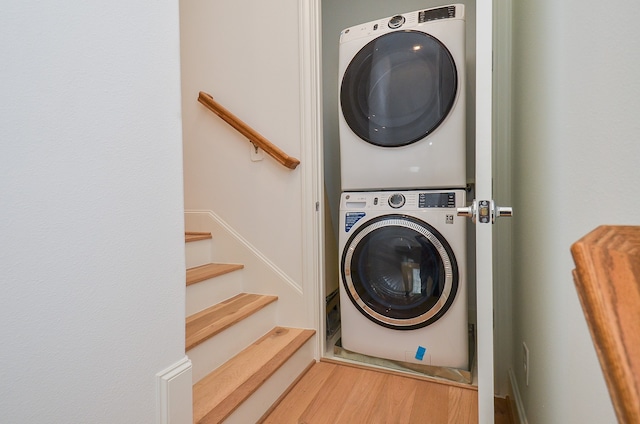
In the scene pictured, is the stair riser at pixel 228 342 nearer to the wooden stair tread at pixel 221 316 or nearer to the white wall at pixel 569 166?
the wooden stair tread at pixel 221 316

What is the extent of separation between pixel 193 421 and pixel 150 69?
3.41 ft

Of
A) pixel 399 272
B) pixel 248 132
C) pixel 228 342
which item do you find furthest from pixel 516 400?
pixel 248 132

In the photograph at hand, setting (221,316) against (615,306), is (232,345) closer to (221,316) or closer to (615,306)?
(221,316)

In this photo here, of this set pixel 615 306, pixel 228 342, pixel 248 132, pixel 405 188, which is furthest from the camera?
pixel 248 132

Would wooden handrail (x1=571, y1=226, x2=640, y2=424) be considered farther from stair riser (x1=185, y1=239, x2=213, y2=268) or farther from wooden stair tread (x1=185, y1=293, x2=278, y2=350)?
stair riser (x1=185, y1=239, x2=213, y2=268)

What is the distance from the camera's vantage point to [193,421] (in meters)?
0.98

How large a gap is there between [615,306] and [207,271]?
1.64m

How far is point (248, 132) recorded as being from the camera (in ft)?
5.84

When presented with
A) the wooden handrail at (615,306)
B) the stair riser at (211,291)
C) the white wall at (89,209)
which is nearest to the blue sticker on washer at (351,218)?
the stair riser at (211,291)

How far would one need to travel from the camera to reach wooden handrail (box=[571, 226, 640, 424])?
0.65 feet

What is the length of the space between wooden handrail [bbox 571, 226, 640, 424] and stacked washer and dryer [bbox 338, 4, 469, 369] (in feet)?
4.26

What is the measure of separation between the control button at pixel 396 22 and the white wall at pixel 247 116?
50 centimetres

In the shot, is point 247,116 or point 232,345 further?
point 247,116

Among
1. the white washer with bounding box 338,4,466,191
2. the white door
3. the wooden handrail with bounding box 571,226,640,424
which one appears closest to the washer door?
the white washer with bounding box 338,4,466,191
